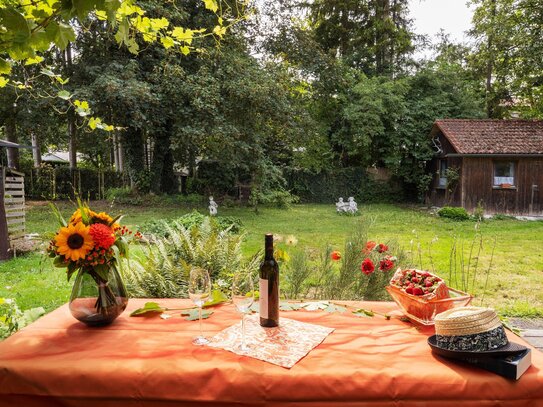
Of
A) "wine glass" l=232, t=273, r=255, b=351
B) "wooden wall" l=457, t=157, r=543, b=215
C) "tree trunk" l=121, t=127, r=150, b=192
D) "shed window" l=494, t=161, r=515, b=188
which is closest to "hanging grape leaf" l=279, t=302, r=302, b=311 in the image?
"wine glass" l=232, t=273, r=255, b=351

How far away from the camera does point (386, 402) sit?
4.72 feet

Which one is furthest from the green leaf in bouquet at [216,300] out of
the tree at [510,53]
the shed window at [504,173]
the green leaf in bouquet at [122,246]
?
the tree at [510,53]

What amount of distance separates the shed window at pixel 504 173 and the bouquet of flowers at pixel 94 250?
1624cm

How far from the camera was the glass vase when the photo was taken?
1882 millimetres

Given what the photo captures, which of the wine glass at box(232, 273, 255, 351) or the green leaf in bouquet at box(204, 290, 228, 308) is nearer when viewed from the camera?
the wine glass at box(232, 273, 255, 351)

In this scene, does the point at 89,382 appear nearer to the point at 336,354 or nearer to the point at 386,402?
the point at 336,354

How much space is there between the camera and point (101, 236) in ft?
5.95

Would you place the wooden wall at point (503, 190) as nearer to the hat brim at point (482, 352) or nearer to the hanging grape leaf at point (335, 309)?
the hanging grape leaf at point (335, 309)

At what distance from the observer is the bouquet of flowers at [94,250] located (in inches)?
70.5

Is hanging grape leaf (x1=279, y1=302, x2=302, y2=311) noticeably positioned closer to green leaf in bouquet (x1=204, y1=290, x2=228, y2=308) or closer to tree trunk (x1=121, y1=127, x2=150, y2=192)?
green leaf in bouquet (x1=204, y1=290, x2=228, y2=308)

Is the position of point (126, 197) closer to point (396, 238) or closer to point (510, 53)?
point (396, 238)

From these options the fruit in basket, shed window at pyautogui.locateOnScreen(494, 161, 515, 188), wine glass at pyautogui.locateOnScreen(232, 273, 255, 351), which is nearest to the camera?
wine glass at pyautogui.locateOnScreen(232, 273, 255, 351)

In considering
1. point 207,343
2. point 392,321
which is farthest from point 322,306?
point 207,343

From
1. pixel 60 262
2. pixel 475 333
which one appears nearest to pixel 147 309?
→ pixel 60 262
